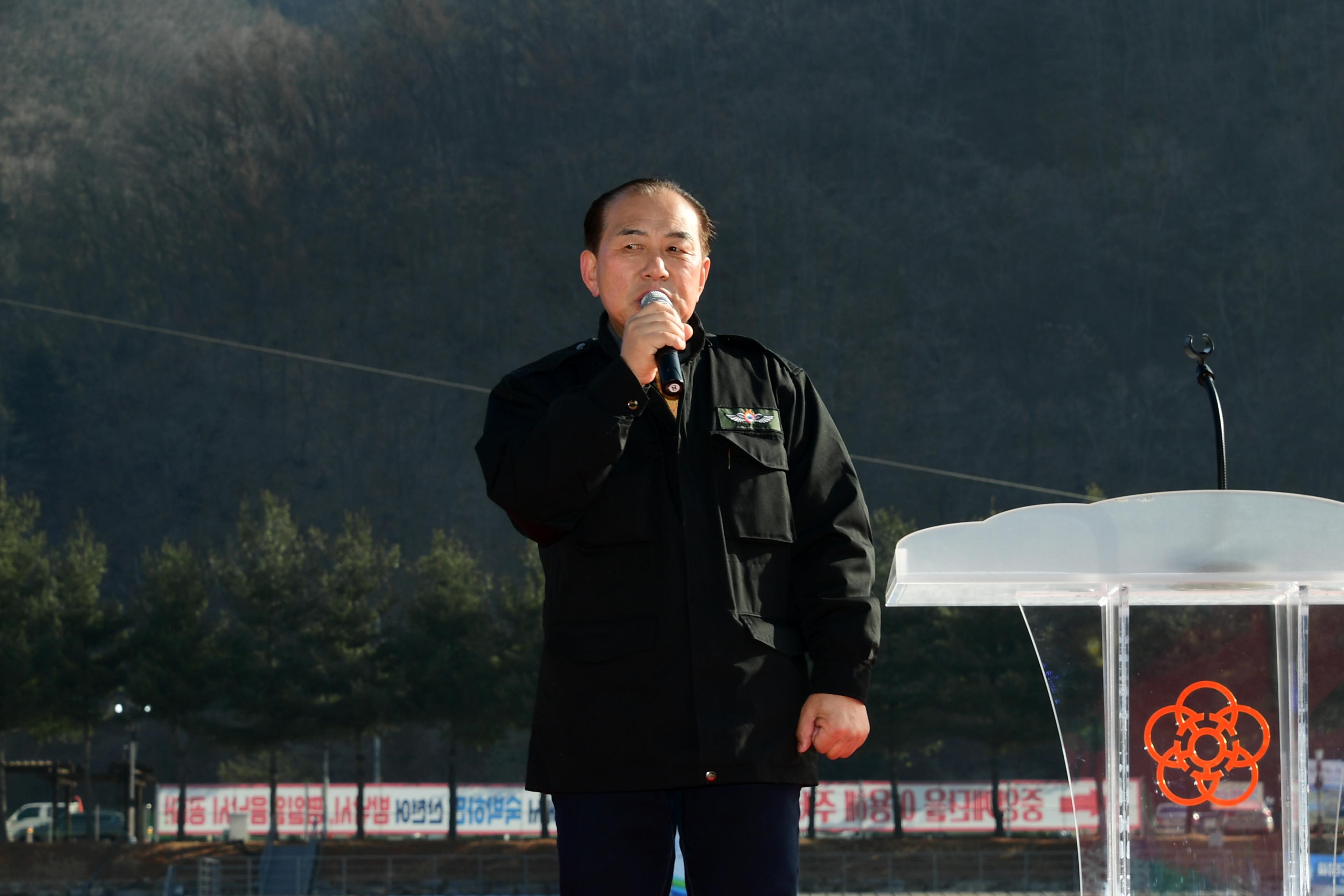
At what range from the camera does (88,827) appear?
75.9 ft

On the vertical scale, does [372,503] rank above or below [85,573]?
above

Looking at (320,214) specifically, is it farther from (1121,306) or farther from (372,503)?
(1121,306)

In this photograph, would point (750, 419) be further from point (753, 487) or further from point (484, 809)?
point (484, 809)

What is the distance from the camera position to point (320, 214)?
153 ft

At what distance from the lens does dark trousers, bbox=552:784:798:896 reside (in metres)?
1.67

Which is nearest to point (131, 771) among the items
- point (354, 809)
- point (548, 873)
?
point (354, 809)

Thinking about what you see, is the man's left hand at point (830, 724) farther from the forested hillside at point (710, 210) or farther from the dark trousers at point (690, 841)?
the forested hillside at point (710, 210)

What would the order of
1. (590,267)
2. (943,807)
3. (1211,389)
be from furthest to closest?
(943,807), (1211,389), (590,267)

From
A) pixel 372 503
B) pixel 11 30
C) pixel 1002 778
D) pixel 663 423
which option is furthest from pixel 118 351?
pixel 663 423

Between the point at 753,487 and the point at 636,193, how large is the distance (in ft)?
1.58

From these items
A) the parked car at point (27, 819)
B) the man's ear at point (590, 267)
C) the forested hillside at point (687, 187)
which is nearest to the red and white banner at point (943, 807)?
the parked car at point (27, 819)

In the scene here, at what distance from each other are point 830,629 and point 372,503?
44222 millimetres

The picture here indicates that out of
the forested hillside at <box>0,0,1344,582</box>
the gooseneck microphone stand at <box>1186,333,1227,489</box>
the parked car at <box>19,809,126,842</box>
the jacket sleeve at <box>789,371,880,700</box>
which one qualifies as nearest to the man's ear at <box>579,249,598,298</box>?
the jacket sleeve at <box>789,371,880,700</box>

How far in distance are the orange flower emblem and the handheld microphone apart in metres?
0.89
